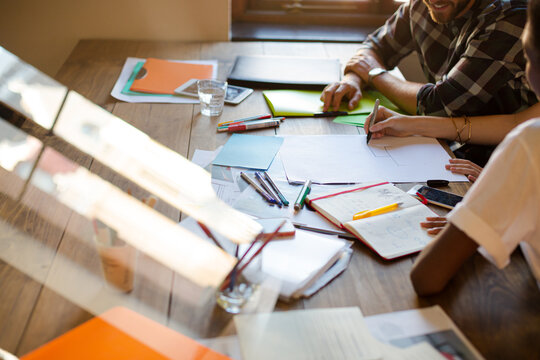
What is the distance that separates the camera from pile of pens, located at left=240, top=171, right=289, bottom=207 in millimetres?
1024

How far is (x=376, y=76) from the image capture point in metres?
1.63

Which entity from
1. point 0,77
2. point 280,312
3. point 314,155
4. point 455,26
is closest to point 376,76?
point 455,26

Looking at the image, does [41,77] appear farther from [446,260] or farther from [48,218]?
[446,260]

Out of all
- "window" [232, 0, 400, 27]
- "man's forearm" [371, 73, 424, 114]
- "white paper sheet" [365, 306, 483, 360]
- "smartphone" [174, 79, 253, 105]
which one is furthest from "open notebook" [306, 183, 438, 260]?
"window" [232, 0, 400, 27]

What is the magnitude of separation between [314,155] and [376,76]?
54cm

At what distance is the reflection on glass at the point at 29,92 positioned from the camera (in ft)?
4.54

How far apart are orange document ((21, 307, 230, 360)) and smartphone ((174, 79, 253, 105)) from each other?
913mm

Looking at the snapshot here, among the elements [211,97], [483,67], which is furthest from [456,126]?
[211,97]

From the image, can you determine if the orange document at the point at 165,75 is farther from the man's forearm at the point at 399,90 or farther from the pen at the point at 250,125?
the man's forearm at the point at 399,90

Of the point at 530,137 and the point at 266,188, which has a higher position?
the point at 530,137

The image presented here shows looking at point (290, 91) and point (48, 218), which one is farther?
point (290, 91)

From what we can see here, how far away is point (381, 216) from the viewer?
0.99m

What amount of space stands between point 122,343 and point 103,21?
5.40 ft

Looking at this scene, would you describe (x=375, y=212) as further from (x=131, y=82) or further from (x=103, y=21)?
(x=103, y=21)
